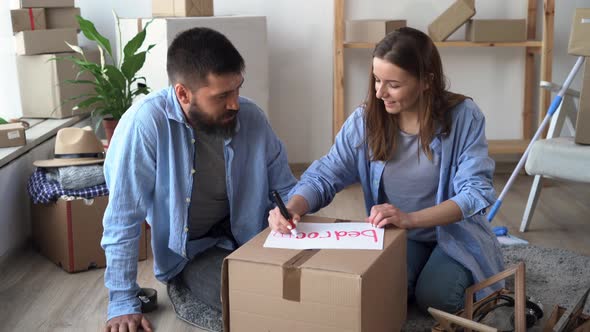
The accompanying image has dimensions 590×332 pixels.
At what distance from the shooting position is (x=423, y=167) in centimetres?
216

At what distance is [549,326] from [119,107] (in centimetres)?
217

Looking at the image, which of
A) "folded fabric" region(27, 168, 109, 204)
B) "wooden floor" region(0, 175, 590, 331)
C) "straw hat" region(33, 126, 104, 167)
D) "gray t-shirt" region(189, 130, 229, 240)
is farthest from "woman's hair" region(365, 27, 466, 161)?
"straw hat" region(33, 126, 104, 167)

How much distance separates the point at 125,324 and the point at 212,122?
1.99 feet

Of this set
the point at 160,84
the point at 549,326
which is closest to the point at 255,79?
the point at 160,84

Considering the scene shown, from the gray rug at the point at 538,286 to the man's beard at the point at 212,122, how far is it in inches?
21.0

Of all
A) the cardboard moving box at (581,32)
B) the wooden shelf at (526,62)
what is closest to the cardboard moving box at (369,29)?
the wooden shelf at (526,62)

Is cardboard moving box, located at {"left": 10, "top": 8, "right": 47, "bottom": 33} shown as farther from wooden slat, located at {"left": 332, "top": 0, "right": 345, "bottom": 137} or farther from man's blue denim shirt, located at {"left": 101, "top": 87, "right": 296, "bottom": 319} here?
man's blue denim shirt, located at {"left": 101, "top": 87, "right": 296, "bottom": 319}

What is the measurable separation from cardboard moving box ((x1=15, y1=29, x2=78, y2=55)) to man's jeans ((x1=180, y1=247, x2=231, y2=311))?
1693mm

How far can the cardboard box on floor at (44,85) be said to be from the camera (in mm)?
3533

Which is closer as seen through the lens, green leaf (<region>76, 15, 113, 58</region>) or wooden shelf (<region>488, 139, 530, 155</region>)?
green leaf (<region>76, 15, 113, 58</region>)

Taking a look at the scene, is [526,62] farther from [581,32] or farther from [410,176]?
[410,176]

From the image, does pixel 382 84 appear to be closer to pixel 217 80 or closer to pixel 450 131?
pixel 450 131

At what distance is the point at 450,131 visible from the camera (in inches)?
82.2

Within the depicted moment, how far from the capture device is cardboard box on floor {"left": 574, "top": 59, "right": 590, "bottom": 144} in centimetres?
289
